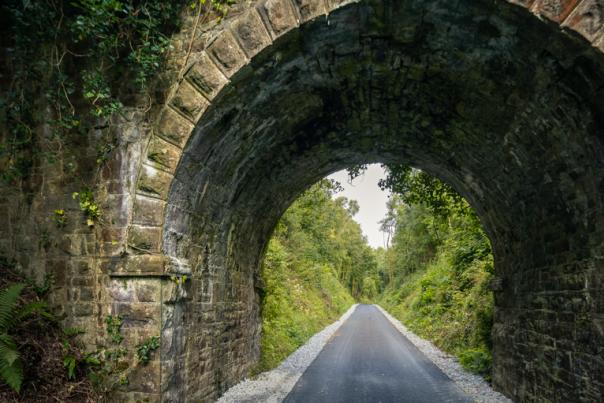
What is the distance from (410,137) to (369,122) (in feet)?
2.98

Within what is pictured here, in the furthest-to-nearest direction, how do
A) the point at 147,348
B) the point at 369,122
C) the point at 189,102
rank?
the point at 369,122 → the point at 189,102 → the point at 147,348

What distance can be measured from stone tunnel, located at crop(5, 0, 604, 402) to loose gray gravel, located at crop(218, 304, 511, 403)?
649 mm

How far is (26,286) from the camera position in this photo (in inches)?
220

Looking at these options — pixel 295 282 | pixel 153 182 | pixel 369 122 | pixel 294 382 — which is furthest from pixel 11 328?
pixel 295 282

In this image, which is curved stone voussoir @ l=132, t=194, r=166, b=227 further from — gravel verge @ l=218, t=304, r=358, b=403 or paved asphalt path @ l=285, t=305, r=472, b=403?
paved asphalt path @ l=285, t=305, r=472, b=403

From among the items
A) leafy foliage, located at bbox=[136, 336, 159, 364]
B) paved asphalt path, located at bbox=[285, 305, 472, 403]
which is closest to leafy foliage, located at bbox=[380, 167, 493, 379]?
paved asphalt path, located at bbox=[285, 305, 472, 403]

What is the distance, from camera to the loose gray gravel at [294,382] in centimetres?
748

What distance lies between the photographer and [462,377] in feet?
30.2

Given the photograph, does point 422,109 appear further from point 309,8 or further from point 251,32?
point 251,32

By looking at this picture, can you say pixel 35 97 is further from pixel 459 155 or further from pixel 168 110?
pixel 459 155

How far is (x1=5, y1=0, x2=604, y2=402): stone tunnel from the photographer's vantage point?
4.71 m

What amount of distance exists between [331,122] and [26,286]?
16.5 ft

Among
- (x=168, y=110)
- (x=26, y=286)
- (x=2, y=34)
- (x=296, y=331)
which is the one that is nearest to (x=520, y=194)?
(x=168, y=110)

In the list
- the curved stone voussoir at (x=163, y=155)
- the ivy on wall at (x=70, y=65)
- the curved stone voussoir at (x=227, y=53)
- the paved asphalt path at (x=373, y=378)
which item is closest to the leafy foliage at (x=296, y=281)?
the paved asphalt path at (x=373, y=378)
